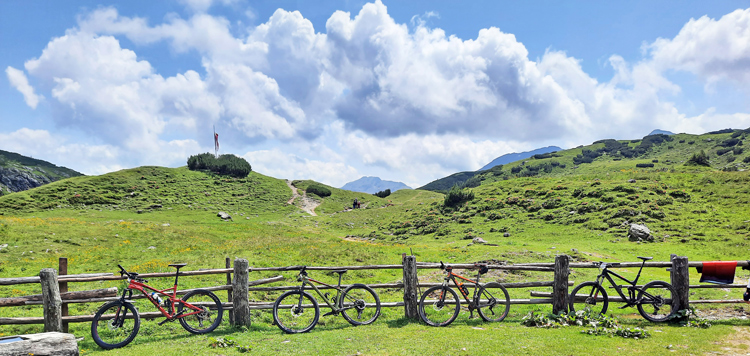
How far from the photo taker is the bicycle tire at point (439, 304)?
1116 cm

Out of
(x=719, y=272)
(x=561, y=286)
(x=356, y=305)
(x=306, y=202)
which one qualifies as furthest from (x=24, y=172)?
(x=719, y=272)

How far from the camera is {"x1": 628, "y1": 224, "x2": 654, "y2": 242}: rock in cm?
3159

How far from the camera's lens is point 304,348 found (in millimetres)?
9266

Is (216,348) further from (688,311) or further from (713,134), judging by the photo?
(713,134)

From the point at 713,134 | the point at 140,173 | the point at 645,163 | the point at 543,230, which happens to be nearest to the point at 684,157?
the point at 645,163

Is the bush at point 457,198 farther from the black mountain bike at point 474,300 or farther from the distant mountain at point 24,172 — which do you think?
the distant mountain at point 24,172

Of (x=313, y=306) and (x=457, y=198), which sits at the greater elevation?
(x=457, y=198)

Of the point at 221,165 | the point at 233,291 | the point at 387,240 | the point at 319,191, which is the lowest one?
the point at 387,240

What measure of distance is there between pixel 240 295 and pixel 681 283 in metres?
14.5

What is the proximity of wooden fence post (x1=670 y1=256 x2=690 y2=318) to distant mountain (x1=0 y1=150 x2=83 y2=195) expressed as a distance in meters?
177

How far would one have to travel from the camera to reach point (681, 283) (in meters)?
11.3

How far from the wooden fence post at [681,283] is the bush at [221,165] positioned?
9036 centimetres

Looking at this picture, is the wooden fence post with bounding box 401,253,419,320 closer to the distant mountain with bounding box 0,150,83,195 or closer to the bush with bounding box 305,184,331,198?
the bush with bounding box 305,184,331,198

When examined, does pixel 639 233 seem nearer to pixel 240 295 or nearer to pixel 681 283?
pixel 681 283
